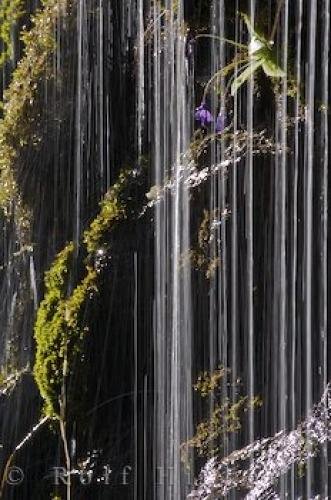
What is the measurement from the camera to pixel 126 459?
230 cm

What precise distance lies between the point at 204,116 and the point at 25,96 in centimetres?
47

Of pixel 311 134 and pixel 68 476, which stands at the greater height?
pixel 311 134

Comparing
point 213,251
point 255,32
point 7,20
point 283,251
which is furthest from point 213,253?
point 7,20

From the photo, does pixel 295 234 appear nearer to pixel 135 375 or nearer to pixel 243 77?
pixel 243 77

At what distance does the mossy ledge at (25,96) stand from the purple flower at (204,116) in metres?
0.40

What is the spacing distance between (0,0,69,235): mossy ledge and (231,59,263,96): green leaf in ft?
1.57

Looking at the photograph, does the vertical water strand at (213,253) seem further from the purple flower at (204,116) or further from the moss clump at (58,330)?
the moss clump at (58,330)

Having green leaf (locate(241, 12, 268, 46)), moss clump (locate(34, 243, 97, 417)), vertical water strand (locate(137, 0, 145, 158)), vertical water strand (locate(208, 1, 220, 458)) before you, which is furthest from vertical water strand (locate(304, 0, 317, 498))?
moss clump (locate(34, 243, 97, 417))

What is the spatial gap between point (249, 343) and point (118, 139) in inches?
24.6

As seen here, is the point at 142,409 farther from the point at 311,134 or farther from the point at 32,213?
the point at 311,134

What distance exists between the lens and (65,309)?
2.35 metres

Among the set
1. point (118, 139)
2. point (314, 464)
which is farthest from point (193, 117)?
point (314, 464)

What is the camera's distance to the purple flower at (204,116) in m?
2.33

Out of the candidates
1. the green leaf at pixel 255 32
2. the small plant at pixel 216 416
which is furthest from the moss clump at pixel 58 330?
the green leaf at pixel 255 32
